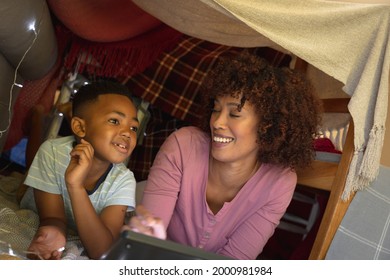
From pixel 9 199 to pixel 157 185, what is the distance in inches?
19.3

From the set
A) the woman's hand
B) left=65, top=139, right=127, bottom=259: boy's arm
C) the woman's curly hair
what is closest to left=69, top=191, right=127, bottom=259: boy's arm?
left=65, top=139, right=127, bottom=259: boy's arm

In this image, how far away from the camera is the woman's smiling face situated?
1.31 metres

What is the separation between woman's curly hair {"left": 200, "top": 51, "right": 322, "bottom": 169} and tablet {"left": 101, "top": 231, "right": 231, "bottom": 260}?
0.62m

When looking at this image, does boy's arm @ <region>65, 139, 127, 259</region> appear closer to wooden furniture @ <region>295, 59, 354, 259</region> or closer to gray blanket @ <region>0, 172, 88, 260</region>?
gray blanket @ <region>0, 172, 88, 260</region>

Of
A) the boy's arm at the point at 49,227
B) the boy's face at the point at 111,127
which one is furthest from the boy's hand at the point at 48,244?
the boy's face at the point at 111,127

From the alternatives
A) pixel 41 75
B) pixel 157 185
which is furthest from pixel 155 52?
pixel 157 185

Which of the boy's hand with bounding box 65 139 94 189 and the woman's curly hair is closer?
the boy's hand with bounding box 65 139 94 189

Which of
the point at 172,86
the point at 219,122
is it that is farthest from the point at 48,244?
the point at 172,86

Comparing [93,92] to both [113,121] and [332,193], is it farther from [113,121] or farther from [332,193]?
[332,193]

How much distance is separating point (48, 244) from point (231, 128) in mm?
520

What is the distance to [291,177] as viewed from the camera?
56.6 inches

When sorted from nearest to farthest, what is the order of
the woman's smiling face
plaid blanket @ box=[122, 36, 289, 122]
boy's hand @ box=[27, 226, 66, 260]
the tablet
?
the tablet, boy's hand @ box=[27, 226, 66, 260], the woman's smiling face, plaid blanket @ box=[122, 36, 289, 122]

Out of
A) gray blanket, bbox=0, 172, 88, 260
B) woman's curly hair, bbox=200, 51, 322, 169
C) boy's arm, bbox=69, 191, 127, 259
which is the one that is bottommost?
gray blanket, bbox=0, 172, 88, 260
